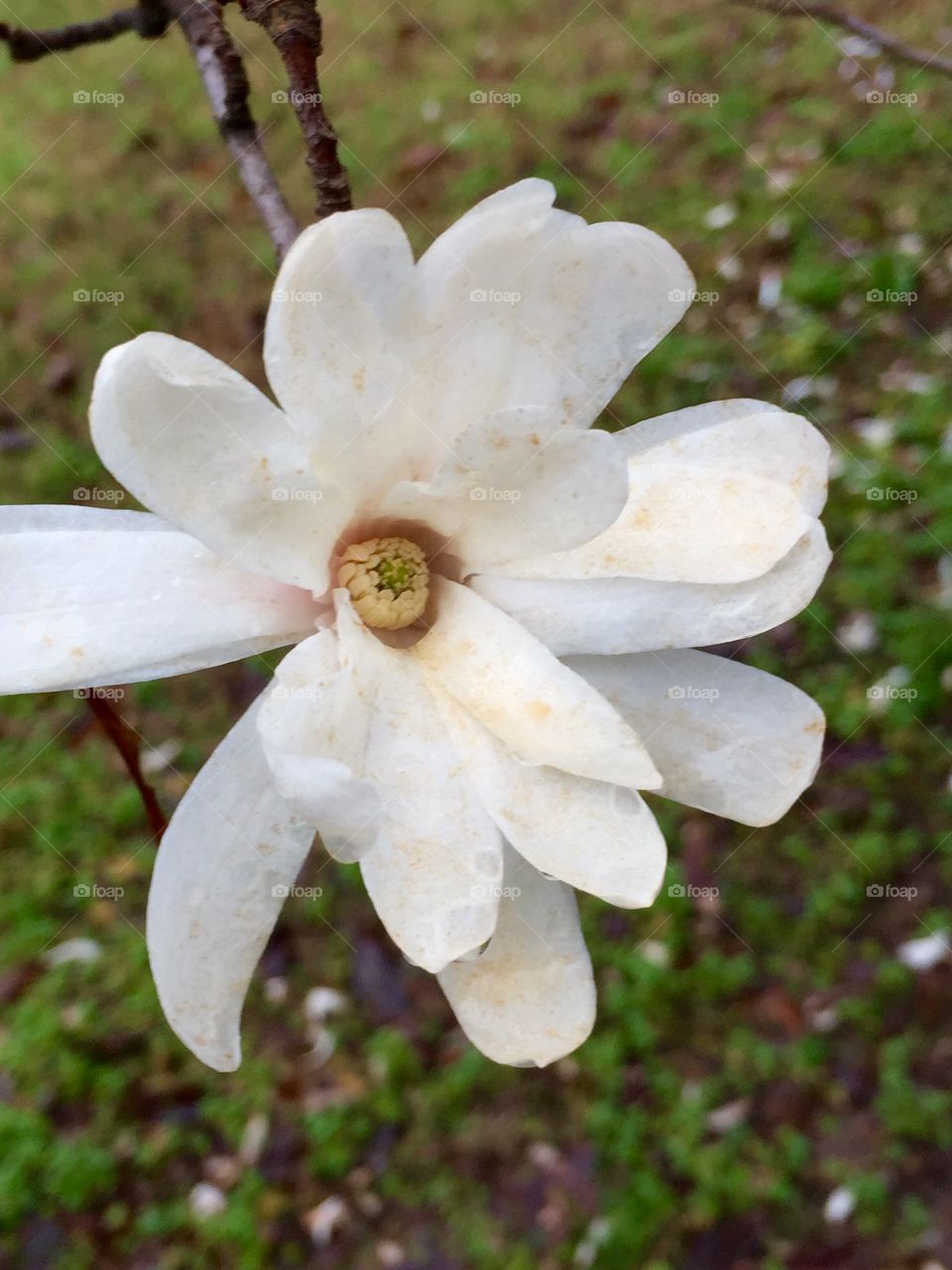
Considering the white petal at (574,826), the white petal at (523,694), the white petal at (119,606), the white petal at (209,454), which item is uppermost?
the white petal at (209,454)

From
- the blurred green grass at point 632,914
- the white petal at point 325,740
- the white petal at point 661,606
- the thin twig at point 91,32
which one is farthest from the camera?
the blurred green grass at point 632,914

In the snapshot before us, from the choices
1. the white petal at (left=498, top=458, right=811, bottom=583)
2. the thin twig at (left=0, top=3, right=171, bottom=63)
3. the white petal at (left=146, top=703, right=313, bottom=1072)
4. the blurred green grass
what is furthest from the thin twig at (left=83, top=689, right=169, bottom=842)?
the blurred green grass

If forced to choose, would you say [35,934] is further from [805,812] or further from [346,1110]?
[805,812]

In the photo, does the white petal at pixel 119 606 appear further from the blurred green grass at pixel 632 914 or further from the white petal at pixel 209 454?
the blurred green grass at pixel 632 914

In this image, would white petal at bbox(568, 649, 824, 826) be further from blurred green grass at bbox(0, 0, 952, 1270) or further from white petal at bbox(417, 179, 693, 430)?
blurred green grass at bbox(0, 0, 952, 1270)

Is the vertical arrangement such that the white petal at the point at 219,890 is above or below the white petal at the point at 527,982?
above

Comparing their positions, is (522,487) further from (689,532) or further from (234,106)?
(234,106)

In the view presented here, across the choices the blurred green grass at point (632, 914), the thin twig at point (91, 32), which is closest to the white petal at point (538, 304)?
the thin twig at point (91, 32)

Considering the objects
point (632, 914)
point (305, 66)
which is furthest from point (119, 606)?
point (632, 914)
